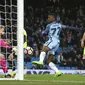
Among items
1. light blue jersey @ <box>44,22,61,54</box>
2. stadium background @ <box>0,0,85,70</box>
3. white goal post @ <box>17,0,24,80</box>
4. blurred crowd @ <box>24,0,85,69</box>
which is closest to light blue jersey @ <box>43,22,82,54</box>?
light blue jersey @ <box>44,22,61,54</box>

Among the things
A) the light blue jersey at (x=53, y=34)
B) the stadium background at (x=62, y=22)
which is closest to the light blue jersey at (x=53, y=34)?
A: the light blue jersey at (x=53, y=34)

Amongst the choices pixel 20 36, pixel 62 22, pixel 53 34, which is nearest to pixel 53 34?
pixel 53 34

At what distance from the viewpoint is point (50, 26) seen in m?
11.6

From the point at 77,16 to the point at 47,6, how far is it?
75.3 inches

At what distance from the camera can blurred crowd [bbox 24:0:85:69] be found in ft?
63.6

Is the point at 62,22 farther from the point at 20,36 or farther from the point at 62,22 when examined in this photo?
the point at 20,36

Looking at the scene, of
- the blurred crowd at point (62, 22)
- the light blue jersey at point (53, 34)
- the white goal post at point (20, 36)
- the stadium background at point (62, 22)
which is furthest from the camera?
the blurred crowd at point (62, 22)

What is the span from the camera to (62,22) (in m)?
23.3

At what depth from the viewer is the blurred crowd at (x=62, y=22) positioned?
19391 millimetres

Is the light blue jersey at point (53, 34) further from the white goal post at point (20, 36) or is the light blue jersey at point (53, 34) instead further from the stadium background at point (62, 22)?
the stadium background at point (62, 22)

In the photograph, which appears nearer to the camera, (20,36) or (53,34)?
(20,36)

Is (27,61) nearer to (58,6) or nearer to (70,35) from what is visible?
(70,35)

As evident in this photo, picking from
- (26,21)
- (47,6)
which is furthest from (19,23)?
(47,6)

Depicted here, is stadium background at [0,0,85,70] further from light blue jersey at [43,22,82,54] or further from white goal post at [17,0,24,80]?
white goal post at [17,0,24,80]
